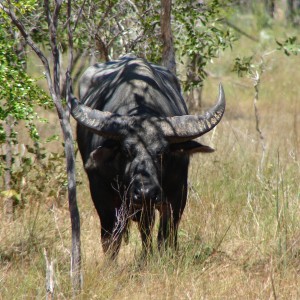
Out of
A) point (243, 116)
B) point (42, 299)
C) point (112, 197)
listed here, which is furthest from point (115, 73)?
point (243, 116)

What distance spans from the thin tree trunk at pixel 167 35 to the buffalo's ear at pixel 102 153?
1.81 meters

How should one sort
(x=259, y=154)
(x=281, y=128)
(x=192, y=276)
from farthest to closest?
1. (x=281, y=128)
2. (x=259, y=154)
3. (x=192, y=276)

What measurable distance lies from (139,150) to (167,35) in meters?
2.04

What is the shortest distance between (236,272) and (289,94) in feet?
44.2

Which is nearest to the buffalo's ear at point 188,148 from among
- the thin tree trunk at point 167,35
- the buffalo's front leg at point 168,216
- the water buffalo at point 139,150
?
the water buffalo at point 139,150

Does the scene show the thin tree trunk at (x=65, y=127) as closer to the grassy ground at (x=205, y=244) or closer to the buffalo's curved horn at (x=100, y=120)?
the grassy ground at (x=205, y=244)

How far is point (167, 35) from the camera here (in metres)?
7.18

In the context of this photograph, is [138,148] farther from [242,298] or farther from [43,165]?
[43,165]

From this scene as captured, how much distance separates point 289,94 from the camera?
18.3 meters

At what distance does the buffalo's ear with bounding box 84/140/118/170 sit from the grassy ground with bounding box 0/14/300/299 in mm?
482

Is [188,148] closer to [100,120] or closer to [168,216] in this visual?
[168,216]

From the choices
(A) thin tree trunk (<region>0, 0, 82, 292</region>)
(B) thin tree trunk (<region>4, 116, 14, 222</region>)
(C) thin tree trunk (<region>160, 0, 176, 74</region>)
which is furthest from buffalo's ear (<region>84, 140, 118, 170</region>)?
(C) thin tree trunk (<region>160, 0, 176, 74</region>)

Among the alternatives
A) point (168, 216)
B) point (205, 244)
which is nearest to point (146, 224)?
point (168, 216)

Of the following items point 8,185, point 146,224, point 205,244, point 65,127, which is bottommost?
point 205,244
